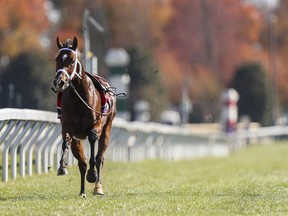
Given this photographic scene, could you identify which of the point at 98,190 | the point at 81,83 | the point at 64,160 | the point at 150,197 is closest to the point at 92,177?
the point at 98,190

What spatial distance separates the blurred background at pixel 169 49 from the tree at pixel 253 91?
0.05 m

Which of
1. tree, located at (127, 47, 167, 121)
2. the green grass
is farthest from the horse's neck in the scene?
tree, located at (127, 47, 167, 121)

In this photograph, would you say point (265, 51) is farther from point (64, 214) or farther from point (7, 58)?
point (64, 214)

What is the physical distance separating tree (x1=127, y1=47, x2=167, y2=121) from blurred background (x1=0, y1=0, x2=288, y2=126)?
5cm

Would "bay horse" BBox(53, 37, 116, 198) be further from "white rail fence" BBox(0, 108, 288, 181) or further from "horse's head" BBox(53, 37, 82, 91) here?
"white rail fence" BBox(0, 108, 288, 181)

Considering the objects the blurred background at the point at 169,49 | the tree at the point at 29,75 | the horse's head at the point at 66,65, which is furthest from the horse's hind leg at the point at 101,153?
the tree at the point at 29,75

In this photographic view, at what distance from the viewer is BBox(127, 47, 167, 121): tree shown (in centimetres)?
4775

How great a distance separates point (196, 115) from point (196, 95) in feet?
5.73

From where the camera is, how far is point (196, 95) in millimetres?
60781

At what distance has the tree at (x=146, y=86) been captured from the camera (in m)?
47.8

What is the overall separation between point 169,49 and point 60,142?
49.6m

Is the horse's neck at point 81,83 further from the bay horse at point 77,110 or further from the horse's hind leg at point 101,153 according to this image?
the horse's hind leg at point 101,153

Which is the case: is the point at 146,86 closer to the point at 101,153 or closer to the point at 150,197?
the point at 101,153

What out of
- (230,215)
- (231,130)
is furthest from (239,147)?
(230,215)
